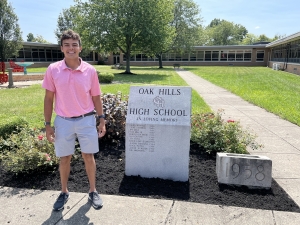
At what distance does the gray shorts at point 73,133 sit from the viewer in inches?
103

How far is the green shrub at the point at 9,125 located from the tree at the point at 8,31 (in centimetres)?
3135

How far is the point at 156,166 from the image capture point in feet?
11.3

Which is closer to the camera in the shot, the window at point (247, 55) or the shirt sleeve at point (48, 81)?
the shirt sleeve at point (48, 81)

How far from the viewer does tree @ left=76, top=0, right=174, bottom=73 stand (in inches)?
846

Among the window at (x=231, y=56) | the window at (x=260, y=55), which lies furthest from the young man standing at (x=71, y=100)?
the window at (x=231, y=56)

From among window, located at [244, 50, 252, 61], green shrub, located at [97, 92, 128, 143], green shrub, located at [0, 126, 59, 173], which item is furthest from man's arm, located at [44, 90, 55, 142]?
window, located at [244, 50, 252, 61]

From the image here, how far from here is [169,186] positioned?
325cm

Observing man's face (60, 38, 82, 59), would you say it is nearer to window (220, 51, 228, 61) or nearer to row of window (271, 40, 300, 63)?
row of window (271, 40, 300, 63)

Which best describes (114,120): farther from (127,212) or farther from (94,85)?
(127,212)

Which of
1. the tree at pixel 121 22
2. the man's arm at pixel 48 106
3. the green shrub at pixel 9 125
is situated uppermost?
the tree at pixel 121 22

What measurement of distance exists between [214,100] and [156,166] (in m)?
7.02

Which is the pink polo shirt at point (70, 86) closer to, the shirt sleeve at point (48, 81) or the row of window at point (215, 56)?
the shirt sleeve at point (48, 81)

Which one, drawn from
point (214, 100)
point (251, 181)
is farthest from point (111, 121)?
point (214, 100)

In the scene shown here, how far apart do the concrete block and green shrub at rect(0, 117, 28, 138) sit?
3.48m
